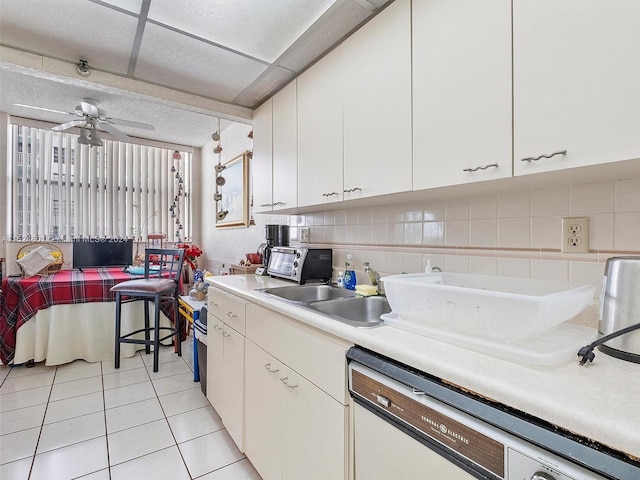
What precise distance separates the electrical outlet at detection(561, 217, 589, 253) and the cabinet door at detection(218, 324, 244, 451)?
4.73 feet

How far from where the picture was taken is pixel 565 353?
72 cm

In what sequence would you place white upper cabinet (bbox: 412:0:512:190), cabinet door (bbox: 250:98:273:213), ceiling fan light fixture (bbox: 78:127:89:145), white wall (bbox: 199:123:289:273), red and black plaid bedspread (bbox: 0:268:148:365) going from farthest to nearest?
1. white wall (bbox: 199:123:289:273)
2. ceiling fan light fixture (bbox: 78:127:89:145)
3. red and black plaid bedspread (bbox: 0:268:148:365)
4. cabinet door (bbox: 250:98:273:213)
5. white upper cabinet (bbox: 412:0:512:190)

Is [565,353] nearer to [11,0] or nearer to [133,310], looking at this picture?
[11,0]

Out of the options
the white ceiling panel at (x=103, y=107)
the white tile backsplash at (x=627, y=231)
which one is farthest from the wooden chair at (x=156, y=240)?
the white tile backsplash at (x=627, y=231)

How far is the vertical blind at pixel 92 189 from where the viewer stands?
3670 millimetres

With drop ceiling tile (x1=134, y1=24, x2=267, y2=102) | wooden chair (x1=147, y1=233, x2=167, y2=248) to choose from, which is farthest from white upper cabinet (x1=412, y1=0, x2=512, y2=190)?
wooden chair (x1=147, y1=233, x2=167, y2=248)

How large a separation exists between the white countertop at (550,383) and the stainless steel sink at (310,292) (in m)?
0.83

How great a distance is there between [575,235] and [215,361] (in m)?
1.95

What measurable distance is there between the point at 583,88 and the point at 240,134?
3207mm

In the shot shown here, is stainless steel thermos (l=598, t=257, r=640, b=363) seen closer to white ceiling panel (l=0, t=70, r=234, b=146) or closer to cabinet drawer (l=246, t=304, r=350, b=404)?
cabinet drawer (l=246, t=304, r=350, b=404)

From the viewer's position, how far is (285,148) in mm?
1983

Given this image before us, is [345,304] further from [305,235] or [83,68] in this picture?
[83,68]

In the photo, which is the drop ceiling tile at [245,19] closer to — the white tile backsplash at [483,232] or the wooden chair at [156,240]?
the white tile backsplash at [483,232]

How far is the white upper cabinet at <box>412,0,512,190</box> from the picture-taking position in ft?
3.05
